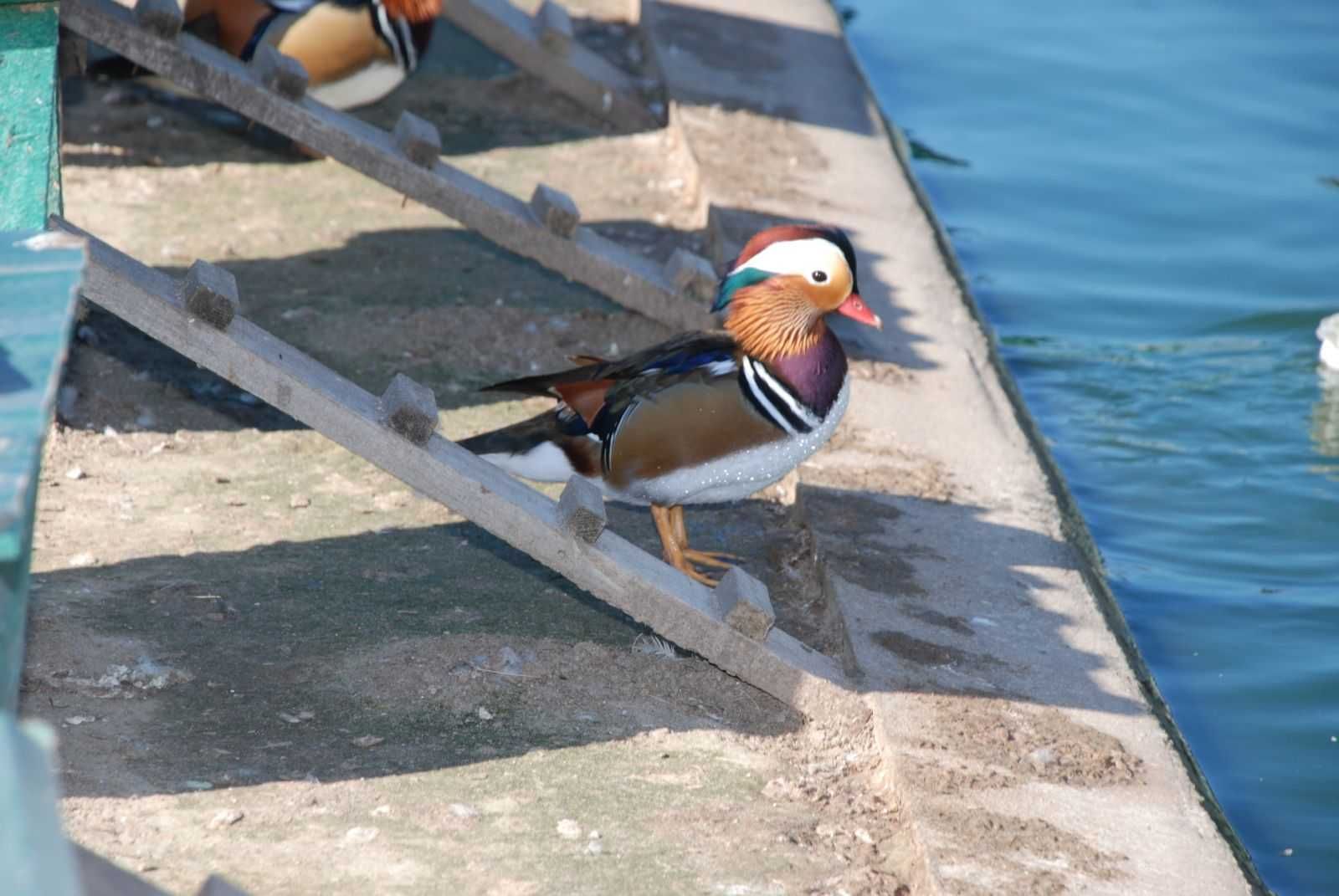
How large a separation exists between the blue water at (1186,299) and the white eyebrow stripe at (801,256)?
150 cm

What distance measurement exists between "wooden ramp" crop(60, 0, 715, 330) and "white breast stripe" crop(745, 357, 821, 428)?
141cm

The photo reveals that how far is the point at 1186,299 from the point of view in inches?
271

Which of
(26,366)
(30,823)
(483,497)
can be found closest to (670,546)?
(483,497)

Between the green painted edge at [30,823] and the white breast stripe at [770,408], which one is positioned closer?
the green painted edge at [30,823]

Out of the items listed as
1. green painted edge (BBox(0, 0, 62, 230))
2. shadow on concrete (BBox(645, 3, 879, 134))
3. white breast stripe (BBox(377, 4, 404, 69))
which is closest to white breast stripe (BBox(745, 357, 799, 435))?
green painted edge (BBox(0, 0, 62, 230))

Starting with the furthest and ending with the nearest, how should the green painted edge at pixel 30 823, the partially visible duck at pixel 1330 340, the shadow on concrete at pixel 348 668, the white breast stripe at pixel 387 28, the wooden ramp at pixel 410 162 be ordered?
1. the white breast stripe at pixel 387 28
2. the partially visible duck at pixel 1330 340
3. the wooden ramp at pixel 410 162
4. the shadow on concrete at pixel 348 668
5. the green painted edge at pixel 30 823

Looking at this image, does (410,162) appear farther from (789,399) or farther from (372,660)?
(372,660)

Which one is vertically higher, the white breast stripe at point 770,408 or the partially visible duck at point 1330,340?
the white breast stripe at point 770,408

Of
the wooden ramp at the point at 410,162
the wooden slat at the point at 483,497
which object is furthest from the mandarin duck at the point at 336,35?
the wooden slat at the point at 483,497

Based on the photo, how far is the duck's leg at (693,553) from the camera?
14.8 ft

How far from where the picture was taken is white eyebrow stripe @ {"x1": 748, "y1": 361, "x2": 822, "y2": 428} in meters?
4.11

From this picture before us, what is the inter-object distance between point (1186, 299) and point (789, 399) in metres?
3.31

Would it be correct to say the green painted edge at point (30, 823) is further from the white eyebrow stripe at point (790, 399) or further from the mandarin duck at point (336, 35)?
the mandarin duck at point (336, 35)

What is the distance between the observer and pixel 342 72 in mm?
6676
